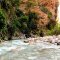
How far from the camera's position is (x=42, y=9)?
104ft

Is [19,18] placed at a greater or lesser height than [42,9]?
lesser

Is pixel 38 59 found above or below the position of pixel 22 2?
below

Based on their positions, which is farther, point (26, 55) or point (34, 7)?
point (34, 7)

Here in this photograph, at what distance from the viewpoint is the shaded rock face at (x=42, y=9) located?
95.3 feet

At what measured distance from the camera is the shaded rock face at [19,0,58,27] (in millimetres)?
29047

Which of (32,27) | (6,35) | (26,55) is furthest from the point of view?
(32,27)

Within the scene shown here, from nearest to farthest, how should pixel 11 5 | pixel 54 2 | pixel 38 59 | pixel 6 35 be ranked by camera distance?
pixel 38 59, pixel 6 35, pixel 11 5, pixel 54 2

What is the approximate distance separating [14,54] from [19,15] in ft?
39.2

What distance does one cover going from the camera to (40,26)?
1185 inches

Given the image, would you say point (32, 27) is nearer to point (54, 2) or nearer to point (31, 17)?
point (31, 17)

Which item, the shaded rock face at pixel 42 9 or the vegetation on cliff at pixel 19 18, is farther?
the shaded rock face at pixel 42 9

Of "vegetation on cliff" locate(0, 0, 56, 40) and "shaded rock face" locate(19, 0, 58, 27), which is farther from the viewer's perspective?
"shaded rock face" locate(19, 0, 58, 27)

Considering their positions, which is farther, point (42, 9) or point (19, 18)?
point (42, 9)

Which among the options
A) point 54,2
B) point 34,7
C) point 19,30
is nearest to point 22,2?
point 34,7
